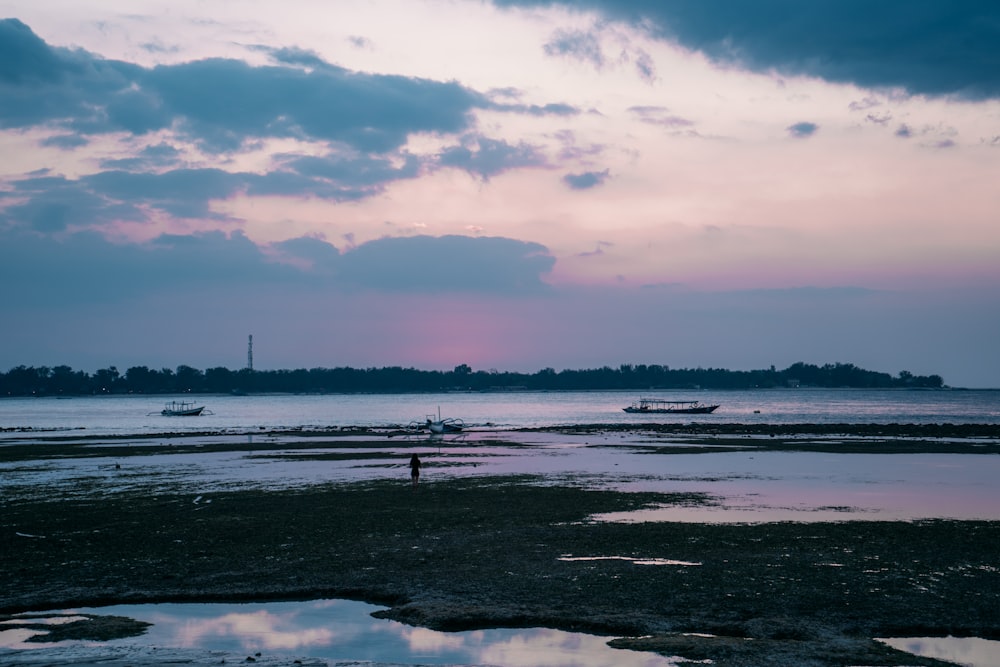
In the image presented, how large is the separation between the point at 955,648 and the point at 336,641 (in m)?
11.3

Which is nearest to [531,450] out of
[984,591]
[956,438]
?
[956,438]

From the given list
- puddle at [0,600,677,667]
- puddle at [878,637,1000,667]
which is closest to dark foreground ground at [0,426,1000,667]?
puddle at [878,637,1000,667]

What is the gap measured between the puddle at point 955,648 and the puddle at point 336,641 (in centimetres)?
458

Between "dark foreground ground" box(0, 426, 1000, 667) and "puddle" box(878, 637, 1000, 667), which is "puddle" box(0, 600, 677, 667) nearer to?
"dark foreground ground" box(0, 426, 1000, 667)

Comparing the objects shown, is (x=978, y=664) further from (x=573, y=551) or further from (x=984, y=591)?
(x=573, y=551)

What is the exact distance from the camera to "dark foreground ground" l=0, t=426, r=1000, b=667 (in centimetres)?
1663

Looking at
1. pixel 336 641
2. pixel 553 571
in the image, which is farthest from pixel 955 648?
pixel 336 641

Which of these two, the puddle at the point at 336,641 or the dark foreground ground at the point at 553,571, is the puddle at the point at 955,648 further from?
the puddle at the point at 336,641

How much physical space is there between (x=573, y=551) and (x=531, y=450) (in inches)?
1987

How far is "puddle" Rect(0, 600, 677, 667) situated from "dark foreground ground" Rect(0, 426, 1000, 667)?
58 centimetres

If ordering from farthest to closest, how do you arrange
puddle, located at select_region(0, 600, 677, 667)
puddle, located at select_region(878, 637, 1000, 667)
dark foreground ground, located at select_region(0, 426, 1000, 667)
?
dark foreground ground, located at select_region(0, 426, 1000, 667) < puddle, located at select_region(0, 600, 677, 667) < puddle, located at select_region(878, 637, 1000, 667)

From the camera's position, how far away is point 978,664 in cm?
1458

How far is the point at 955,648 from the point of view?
15.4m

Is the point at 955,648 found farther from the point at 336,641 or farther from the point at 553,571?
the point at 336,641
